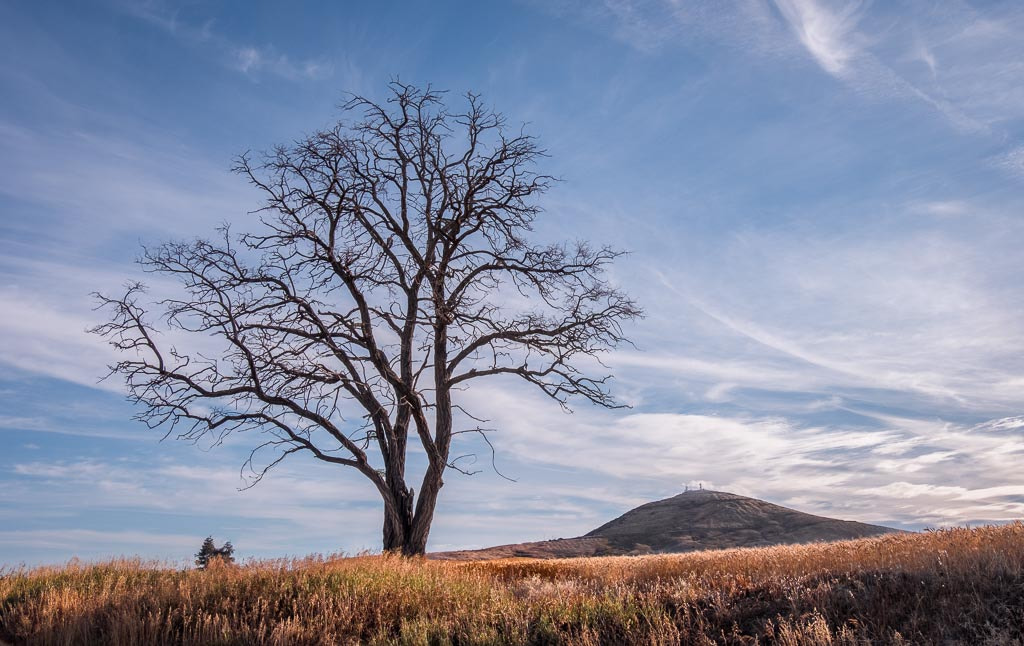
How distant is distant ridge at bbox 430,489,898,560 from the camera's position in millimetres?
34484

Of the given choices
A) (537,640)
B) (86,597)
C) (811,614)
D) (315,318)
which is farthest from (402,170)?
(811,614)

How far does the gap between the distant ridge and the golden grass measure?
18589 mm

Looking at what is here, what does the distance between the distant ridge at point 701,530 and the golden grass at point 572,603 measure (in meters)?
18.6

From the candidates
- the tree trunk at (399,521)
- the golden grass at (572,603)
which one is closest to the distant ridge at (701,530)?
the tree trunk at (399,521)

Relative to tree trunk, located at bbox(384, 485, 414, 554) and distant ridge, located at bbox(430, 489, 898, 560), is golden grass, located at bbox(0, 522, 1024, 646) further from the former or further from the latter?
distant ridge, located at bbox(430, 489, 898, 560)

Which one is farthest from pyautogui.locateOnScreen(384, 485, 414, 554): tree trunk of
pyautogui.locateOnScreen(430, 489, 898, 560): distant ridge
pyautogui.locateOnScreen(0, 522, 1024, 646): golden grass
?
pyautogui.locateOnScreen(430, 489, 898, 560): distant ridge

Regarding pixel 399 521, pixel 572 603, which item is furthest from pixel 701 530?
pixel 572 603

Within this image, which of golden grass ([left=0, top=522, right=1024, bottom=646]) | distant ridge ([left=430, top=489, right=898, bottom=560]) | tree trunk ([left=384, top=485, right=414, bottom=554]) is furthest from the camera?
distant ridge ([left=430, top=489, right=898, bottom=560])

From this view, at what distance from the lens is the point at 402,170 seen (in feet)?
65.3

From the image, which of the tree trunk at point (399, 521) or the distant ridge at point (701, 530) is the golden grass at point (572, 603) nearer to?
the tree trunk at point (399, 521)

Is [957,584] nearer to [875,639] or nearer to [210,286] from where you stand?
[875,639]

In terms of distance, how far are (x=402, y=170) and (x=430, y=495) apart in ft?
29.7

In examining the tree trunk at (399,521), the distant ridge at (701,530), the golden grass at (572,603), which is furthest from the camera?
the distant ridge at (701,530)

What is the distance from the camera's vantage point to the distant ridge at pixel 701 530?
34.5 meters
